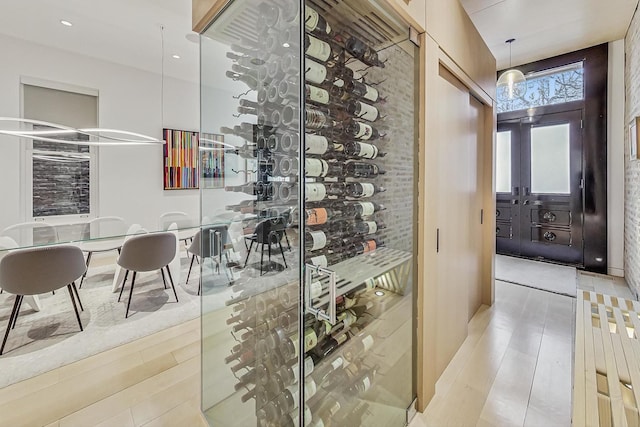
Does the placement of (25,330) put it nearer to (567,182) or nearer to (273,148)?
(273,148)

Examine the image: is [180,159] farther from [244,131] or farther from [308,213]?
[308,213]

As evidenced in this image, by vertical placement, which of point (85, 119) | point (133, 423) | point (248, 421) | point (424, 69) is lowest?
point (133, 423)

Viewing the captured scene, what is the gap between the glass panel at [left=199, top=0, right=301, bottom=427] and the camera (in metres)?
1.12

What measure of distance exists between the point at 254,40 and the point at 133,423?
205cm

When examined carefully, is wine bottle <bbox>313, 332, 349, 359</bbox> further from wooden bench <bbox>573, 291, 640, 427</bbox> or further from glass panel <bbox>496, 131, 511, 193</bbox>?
glass panel <bbox>496, 131, 511, 193</bbox>

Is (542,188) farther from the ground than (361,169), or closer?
farther from the ground

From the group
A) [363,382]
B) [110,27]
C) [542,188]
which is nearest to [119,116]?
[110,27]

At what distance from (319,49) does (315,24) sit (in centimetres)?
9

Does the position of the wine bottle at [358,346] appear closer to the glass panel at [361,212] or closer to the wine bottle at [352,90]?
the glass panel at [361,212]

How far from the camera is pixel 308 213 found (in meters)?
1.11

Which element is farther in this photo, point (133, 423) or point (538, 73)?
point (538, 73)

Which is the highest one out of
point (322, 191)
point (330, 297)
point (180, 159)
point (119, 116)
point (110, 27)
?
point (110, 27)

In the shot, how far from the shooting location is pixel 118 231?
11.9 ft

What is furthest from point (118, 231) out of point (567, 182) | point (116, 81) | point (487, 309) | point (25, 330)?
point (567, 182)
